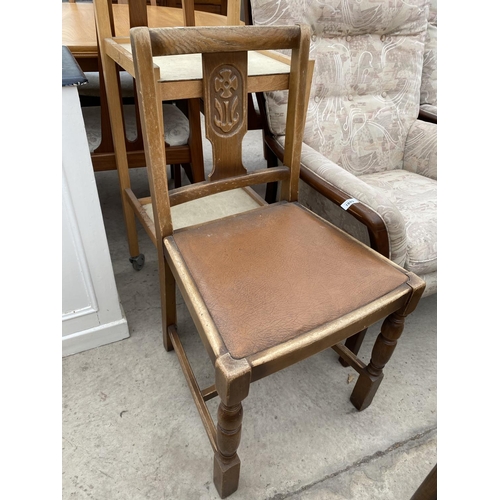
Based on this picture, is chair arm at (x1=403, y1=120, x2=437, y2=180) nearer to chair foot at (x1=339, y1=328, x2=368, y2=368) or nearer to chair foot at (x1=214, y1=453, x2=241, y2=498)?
chair foot at (x1=339, y1=328, x2=368, y2=368)

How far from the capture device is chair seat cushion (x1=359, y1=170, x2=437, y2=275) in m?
1.25

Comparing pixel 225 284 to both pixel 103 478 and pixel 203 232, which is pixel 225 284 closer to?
pixel 203 232

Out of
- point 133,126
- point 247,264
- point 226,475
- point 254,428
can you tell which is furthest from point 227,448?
point 133,126

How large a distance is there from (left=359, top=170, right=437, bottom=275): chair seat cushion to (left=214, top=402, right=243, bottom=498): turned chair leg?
77 cm

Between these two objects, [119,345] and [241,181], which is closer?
[241,181]

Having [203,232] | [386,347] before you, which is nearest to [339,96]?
[203,232]

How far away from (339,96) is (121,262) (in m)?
1.27

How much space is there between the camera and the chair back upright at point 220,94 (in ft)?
2.70

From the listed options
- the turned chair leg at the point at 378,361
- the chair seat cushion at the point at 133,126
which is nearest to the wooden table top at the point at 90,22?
the chair seat cushion at the point at 133,126

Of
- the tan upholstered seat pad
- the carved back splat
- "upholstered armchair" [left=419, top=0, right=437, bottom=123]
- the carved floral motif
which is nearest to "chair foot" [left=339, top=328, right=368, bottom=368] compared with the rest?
the tan upholstered seat pad

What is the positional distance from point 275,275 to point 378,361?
0.46m

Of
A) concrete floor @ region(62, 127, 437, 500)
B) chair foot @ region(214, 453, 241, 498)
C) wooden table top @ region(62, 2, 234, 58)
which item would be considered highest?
wooden table top @ region(62, 2, 234, 58)

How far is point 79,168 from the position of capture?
1021 millimetres

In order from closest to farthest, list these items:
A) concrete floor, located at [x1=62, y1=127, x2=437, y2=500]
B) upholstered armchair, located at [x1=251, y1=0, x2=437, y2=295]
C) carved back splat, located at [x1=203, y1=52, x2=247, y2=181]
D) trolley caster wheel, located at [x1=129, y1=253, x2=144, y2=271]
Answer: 1. carved back splat, located at [x1=203, y1=52, x2=247, y2=181]
2. concrete floor, located at [x1=62, y1=127, x2=437, y2=500]
3. upholstered armchair, located at [x1=251, y1=0, x2=437, y2=295]
4. trolley caster wheel, located at [x1=129, y1=253, x2=144, y2=271]
